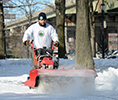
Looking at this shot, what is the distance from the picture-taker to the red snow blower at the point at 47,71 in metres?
6.99

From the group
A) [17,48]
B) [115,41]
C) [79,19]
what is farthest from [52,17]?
[115,41]

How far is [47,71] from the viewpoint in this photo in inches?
274

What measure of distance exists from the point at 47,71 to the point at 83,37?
662 centimetres

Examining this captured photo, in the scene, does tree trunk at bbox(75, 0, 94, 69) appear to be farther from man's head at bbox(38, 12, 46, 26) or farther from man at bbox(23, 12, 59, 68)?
man's head at bbox(38, 12, 46, 26)

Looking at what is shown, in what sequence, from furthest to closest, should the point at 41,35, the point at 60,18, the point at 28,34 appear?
the point at 60,18 < the point at 28,34 < the point at 41,35

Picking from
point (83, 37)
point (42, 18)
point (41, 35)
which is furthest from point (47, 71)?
point (83, 37)

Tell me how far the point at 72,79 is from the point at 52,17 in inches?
1588

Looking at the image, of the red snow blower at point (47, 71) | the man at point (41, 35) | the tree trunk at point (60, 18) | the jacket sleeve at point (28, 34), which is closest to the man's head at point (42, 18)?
the man at point (41, 35)

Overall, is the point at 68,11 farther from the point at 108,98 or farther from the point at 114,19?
the point at 108,98

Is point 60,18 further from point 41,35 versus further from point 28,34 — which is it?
point 41,35

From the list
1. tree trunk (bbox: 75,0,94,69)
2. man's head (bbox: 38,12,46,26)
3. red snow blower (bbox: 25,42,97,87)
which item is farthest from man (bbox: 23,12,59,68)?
tree trunk (bbox: 75,0,94,69)

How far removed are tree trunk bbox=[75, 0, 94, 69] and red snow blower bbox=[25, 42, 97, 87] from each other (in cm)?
550

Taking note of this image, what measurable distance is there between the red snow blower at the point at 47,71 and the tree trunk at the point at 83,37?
18.1 feet

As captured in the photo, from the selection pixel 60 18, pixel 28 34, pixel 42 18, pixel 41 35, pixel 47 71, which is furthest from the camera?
pixel 60 18
